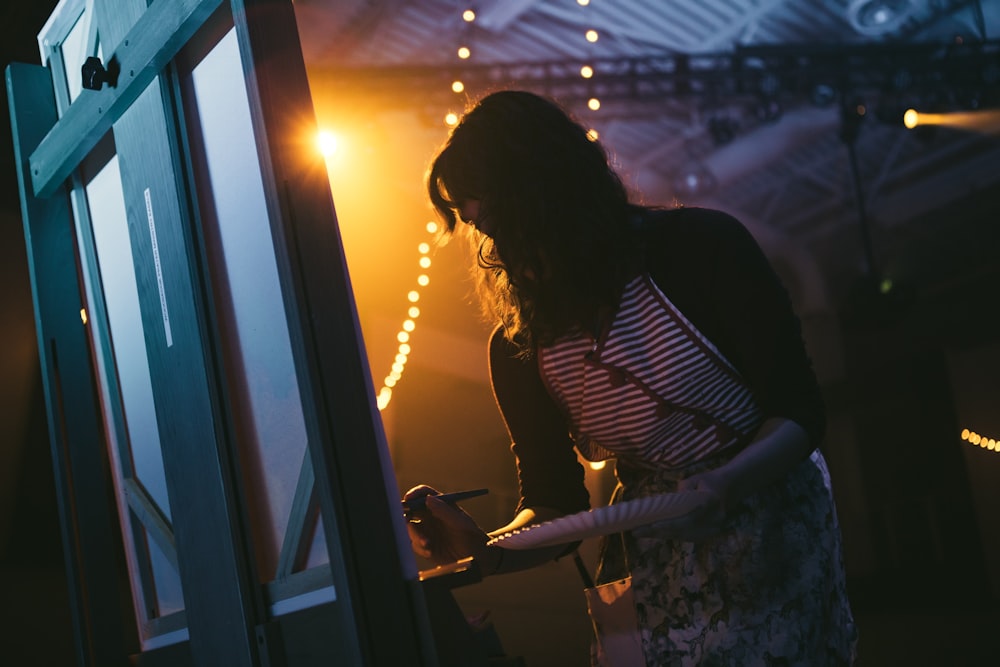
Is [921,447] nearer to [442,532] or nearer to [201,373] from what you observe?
[442,532]

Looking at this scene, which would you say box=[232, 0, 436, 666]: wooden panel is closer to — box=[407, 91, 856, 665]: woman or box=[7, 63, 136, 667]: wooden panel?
box=[407, 91, 856, 665]: woman

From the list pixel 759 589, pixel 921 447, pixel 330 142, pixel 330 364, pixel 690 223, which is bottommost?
pixel 921 447

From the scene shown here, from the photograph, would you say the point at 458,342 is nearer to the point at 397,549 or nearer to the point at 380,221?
the point at 380,221

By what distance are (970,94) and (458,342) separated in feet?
13.8

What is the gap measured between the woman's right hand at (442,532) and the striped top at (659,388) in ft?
0.77

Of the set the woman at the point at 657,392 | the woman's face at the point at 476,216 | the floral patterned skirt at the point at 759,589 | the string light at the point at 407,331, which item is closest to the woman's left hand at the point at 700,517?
the woman at the point at 657,392

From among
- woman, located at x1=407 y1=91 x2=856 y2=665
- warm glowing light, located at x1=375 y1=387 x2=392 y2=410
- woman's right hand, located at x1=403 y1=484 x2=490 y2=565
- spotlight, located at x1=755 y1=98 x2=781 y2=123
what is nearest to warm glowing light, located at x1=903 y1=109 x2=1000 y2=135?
spotlight, located at x1=755 y1=98 x2=781 y2=123

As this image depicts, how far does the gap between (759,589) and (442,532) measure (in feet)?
1.53

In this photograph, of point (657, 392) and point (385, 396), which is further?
point (385, 396)

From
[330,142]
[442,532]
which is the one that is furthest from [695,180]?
[442,532]

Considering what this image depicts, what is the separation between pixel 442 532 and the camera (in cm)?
137

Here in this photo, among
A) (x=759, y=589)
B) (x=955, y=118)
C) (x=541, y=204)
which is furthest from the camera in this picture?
(x=955, y=118)

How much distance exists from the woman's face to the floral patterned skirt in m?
0.44

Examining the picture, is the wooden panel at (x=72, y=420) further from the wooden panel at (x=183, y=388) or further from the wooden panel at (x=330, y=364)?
the wooden panel at (x=330, y=364)
